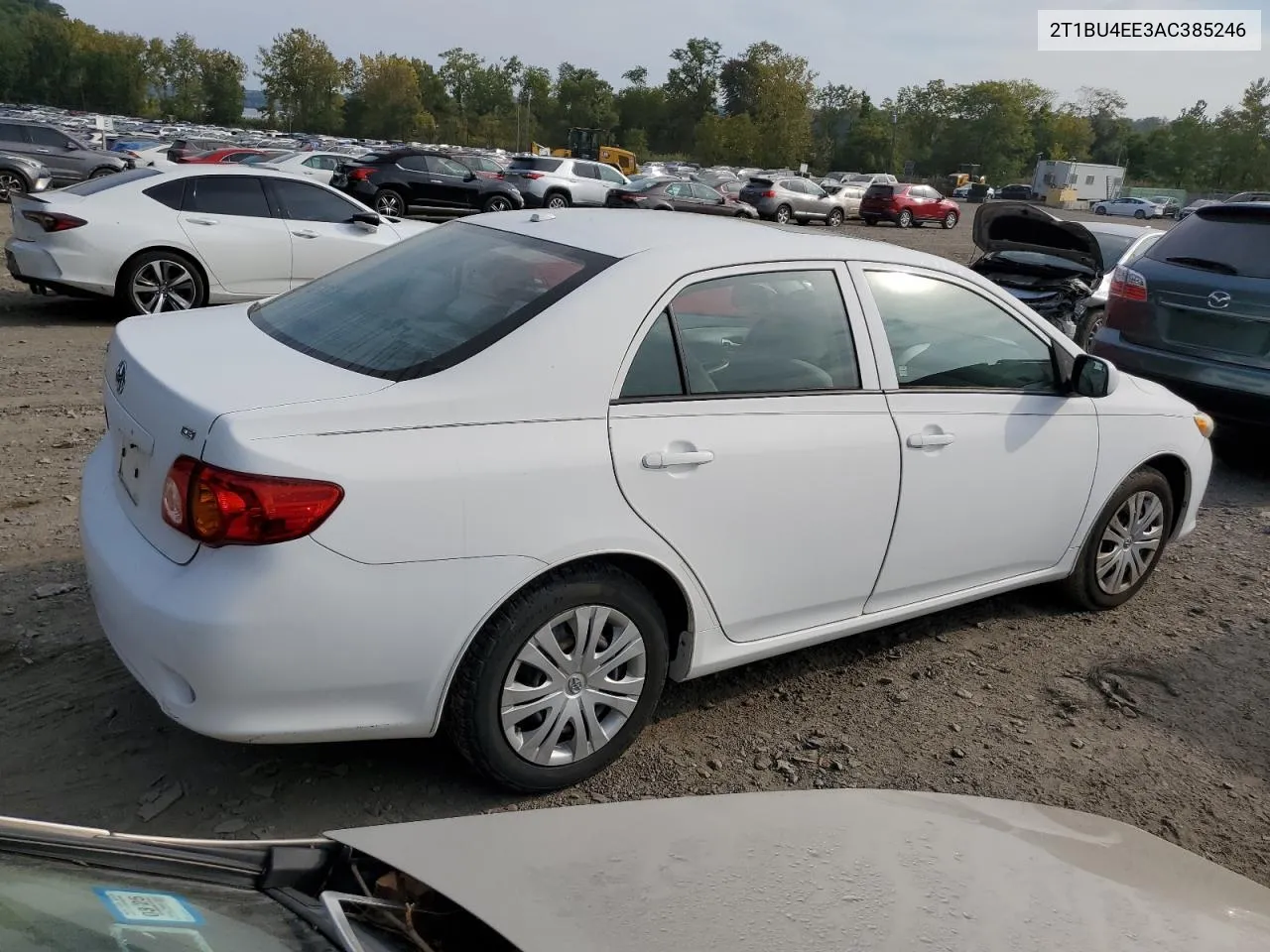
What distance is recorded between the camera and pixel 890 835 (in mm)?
1959

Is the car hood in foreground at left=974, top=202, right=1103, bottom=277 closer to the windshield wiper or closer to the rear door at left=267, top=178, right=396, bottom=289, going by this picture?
the windshield wiper

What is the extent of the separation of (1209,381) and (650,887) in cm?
628

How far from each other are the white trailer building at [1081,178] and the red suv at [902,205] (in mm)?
47034

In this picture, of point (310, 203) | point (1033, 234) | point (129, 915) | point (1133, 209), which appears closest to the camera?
point (129, 915)

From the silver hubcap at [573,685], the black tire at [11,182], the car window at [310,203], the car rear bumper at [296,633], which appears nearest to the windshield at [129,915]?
the car rear bumper at [296,633]

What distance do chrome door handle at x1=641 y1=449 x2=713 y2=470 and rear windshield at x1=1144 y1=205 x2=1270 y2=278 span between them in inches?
204

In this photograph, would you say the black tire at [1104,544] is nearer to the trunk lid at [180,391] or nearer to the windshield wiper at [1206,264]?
the windshield wiper at [1206,264]

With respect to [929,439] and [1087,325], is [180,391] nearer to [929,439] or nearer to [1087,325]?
[929,439]

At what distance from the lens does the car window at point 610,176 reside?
28469 mm

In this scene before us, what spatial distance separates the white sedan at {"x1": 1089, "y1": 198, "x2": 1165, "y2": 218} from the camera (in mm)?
63781

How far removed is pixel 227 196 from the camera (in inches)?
377

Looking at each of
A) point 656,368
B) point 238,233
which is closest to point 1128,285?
point 656,368

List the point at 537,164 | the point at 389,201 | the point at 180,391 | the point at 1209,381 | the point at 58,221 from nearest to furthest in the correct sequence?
the point at 180,391, the point at 1209,381, the point at 58,221, the point at 389,201, the point at 537,164

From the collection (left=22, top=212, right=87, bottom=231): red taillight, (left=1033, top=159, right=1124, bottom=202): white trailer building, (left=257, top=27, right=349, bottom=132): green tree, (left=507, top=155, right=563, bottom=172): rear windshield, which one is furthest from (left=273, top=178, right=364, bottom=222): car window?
(left=257, top=27, right=349, bottom=132): green tree
